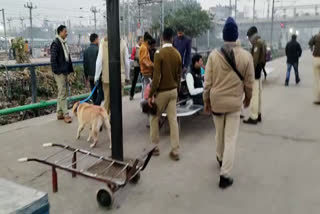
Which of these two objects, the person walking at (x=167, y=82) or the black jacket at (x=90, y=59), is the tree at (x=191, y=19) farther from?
the person walking at (x=167, y=82)

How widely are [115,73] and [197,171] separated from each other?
1662 mm

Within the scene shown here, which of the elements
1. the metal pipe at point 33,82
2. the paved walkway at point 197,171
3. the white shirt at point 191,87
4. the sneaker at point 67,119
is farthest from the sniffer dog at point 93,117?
the metal pipe at point 33,82

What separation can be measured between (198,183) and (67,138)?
2656 millimetres

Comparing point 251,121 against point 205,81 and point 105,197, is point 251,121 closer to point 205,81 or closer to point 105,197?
point 205,81

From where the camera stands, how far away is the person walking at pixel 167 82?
418cm

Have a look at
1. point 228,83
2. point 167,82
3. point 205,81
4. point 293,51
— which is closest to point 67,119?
point 167,82

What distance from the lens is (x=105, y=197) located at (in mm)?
3207

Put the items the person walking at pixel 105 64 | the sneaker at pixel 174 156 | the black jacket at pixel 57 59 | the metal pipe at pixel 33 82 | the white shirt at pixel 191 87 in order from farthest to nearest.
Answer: the metal pipe at pixel 33 82
the black jacket at pixel 57 59
the white shirt at pixel 191 87
the person walking at pixel 105 64
the sneaker at pixel 174 156

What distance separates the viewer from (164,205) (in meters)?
3.31

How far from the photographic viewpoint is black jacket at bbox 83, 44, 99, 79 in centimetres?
617

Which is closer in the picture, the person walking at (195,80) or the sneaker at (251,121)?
the person walking at (195,80)

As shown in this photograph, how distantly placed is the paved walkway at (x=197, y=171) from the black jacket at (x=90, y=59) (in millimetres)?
1147

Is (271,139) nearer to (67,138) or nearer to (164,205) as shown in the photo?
(164,205)

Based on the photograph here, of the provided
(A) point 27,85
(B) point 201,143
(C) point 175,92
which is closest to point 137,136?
(B) point 201,143
